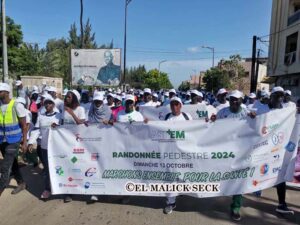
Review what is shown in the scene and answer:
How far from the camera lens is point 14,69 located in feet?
120

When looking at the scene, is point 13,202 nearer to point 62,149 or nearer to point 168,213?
point 62,149

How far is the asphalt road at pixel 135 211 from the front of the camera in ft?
15.5

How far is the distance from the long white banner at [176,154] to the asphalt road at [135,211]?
0.27m

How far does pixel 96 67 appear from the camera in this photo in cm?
1741

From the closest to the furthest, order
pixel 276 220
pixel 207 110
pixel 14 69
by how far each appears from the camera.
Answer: pixel 276 220 → pixel 207 110 → pixel 14 69

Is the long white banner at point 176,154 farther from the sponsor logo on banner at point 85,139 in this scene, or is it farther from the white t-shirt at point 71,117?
the white t-shirt at point 71,117

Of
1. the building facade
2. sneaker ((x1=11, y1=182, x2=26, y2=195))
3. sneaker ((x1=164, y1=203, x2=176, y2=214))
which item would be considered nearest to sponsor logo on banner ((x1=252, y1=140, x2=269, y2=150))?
sneaker ((x1=164, y1=203, x2=176, y2=214))

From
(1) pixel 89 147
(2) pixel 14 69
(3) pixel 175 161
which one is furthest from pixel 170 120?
(2) pixel 14 69

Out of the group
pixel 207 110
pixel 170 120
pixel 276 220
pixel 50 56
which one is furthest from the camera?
pixel 50 56

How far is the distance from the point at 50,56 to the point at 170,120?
49.3 m

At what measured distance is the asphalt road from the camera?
15.5 ft

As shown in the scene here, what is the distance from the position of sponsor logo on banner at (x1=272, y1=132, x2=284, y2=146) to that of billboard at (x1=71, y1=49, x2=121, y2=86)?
1293 centimetres

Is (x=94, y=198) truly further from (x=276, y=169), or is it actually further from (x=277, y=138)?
(x=277, y=138)

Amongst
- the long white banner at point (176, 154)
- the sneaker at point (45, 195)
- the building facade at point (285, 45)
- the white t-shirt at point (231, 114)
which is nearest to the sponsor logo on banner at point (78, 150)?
the long white banner at point (176, 154)
